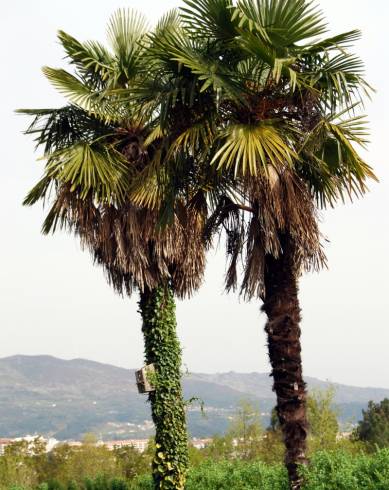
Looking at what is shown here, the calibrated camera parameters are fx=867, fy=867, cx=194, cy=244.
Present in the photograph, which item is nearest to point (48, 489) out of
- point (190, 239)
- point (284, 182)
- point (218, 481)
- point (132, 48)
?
point (218, 481)

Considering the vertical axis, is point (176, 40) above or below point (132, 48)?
below

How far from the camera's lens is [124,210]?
17.2 meters

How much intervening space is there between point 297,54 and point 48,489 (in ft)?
57.7

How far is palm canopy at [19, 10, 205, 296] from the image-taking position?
1683 cm

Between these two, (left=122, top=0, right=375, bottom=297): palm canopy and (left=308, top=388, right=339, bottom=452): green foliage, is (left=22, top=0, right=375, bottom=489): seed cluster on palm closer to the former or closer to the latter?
(left=122, top=0, right=375, bottom=297): palm canopy

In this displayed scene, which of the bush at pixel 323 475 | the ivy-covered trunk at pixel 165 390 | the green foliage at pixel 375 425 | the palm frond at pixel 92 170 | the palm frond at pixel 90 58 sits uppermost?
the palm frond at pixel 90 58

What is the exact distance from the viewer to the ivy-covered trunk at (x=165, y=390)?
1727 cm

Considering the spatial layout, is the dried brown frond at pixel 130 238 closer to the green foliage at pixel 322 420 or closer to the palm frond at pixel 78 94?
the palm frond at pixel 78 94

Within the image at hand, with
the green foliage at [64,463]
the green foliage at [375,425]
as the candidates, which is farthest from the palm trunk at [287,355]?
the green foliage at [375,425]

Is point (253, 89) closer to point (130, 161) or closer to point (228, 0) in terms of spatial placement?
point (228, 0)

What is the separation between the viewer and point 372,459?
13625 millimetres

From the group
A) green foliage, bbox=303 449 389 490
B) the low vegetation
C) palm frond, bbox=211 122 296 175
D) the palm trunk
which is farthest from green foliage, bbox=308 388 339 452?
palm frond, bbox=211 122 296 175

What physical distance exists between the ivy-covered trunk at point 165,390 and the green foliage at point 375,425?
5538cm

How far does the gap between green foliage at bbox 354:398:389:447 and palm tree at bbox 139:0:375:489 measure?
6057cm
